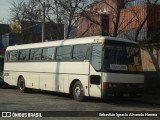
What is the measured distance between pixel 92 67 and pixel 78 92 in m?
1.65

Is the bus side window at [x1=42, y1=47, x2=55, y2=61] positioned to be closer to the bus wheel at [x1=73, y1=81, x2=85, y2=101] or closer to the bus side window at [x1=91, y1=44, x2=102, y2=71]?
the bus wheel at [x1=73, y1=81, x2=85, y2=101]

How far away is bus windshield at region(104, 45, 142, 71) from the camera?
19.5m

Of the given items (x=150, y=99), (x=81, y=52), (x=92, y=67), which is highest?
(x=81, y=52)

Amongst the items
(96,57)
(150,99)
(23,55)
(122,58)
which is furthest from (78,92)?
(23,55)

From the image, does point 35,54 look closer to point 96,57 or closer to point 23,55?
point 23,55

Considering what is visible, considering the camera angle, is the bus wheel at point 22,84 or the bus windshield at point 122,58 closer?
the bus windshield at point 122,58

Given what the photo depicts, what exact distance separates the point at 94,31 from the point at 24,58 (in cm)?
839

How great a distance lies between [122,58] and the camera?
19906mm

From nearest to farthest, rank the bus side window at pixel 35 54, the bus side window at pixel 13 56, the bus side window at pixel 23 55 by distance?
the bus side window at pixel 35 54, the bus side window at pixel 23 55, the bus side window at pixel 13 56

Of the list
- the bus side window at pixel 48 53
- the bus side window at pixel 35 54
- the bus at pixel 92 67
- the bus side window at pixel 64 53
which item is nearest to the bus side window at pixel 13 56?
the bus side window at pixel 35 54

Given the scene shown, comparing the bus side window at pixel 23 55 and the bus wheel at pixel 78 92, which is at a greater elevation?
the bus side window at pixel 23 55

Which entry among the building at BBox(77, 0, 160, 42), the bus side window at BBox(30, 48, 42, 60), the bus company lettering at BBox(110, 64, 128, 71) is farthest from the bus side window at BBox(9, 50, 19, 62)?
the bus company lettering at BBox(110, 64, 128, 71)

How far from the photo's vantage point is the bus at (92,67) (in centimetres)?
1941

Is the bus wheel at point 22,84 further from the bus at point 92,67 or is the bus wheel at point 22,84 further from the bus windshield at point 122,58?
the bus windshield at point 122,58
